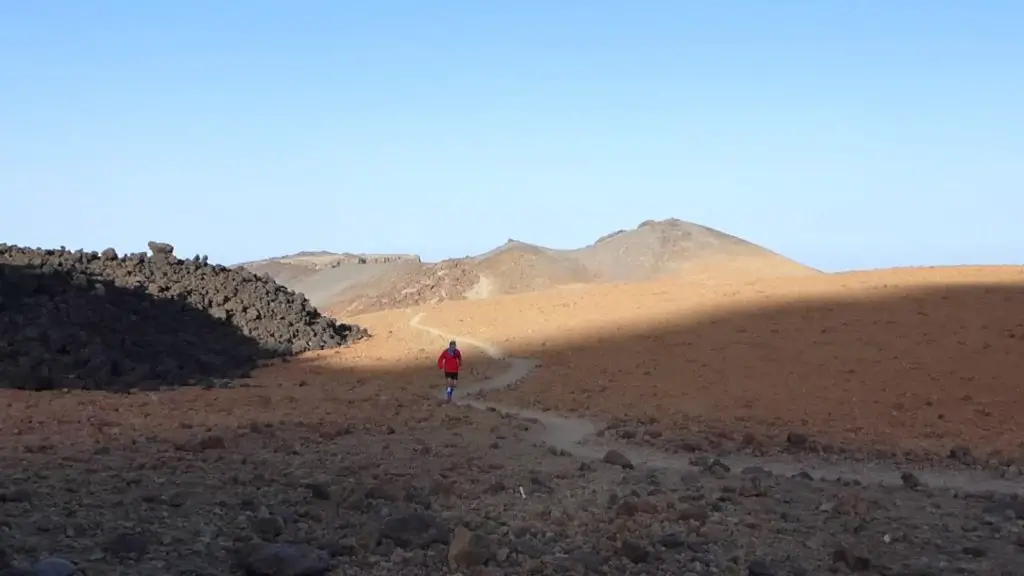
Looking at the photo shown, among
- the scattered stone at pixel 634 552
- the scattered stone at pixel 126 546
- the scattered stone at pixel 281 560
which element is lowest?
the scattered stone at pixel 634 552

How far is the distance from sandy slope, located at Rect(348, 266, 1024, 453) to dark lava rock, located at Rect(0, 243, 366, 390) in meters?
6.13

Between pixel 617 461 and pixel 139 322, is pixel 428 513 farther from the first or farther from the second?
pixel 139 322

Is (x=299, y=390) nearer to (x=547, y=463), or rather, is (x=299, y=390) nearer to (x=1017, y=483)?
(x=547, y=463)

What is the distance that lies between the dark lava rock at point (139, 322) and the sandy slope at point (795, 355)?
20.1 feet

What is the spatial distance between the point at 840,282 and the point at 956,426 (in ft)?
60.2

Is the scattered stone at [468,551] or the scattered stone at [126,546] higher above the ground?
the scattered stone at [126,546]

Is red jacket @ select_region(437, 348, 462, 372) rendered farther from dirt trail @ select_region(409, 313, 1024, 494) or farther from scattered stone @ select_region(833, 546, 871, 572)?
scattered stone @ select_region(833, 546, 871, 572)

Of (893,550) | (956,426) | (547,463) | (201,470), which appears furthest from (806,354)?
(201,470)

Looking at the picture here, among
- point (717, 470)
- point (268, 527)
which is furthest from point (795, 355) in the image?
point (268, 527)

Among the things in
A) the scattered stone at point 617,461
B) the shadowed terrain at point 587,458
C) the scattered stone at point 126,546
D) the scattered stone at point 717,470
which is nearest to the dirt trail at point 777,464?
the shadowed terrain at point 587,458

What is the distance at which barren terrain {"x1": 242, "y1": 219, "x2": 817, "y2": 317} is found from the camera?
6112 centimetres

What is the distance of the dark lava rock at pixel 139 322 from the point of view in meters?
21.2

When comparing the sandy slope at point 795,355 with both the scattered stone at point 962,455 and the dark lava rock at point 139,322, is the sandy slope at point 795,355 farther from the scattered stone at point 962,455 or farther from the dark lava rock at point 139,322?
the dark lava rock at point 139,322

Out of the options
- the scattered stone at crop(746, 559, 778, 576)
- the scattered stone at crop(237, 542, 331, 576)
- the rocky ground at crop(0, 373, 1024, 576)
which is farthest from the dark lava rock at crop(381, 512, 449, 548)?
the scattered stone at crop(746, 559, 778, 576)
